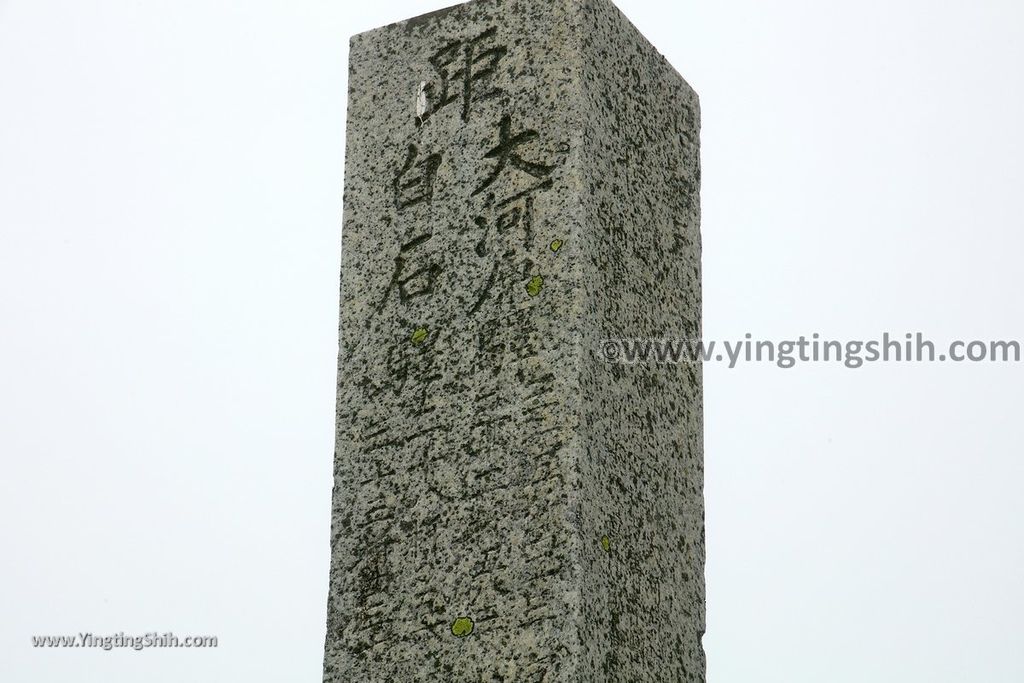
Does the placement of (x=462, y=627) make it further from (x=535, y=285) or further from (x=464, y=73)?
(x=464, y=73)

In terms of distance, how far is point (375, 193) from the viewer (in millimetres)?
3293

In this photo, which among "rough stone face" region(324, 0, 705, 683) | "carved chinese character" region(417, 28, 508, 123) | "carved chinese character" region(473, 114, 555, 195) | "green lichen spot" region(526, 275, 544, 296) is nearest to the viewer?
"rough stone face" region(324, 0, 705, 683)

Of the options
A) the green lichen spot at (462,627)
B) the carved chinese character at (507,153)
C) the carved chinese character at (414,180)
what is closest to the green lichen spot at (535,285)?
the carved chinese character at (507,153)

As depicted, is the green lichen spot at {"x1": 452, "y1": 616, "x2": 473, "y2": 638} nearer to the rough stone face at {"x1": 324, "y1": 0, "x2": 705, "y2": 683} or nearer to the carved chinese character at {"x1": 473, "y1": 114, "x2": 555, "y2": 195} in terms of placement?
the rough stone face at {"x1": 324, "y1": 0, "x2": 705, "y2": 683}

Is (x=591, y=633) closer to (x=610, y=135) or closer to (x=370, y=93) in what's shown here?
(x=610, y=135)

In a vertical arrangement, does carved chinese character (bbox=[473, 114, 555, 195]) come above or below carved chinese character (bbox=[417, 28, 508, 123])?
below

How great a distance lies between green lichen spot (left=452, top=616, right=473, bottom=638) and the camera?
285 centimetres

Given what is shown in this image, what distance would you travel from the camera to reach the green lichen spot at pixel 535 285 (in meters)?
2.94

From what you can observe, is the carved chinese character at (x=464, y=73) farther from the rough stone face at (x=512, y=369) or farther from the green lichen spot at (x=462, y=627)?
the green lichen spot at (x=462, y=627)

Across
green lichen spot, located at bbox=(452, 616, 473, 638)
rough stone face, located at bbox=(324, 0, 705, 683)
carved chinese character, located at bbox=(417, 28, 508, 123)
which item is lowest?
green lichen spot, located at bbox=(452, 616, 473, 638)

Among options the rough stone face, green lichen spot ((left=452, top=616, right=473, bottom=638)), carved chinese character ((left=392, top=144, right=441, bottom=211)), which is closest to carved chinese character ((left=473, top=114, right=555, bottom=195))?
the rough stone face

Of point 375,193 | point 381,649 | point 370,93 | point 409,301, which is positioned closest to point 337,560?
point 381,649

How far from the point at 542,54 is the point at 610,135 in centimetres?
23

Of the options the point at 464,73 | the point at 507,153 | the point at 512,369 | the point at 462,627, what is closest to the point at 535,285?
the point at 512,369
